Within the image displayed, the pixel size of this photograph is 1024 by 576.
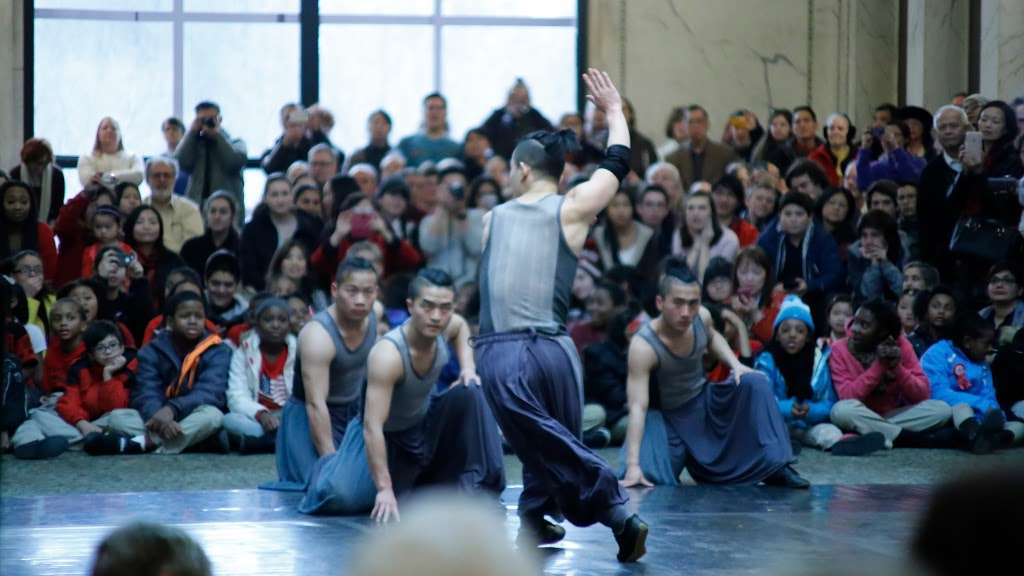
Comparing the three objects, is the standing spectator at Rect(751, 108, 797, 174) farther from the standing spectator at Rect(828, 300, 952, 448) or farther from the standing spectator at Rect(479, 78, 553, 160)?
the standing spectator at Rect(828, 300, 952, 448)

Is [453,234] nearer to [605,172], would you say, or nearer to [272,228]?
[272,228]

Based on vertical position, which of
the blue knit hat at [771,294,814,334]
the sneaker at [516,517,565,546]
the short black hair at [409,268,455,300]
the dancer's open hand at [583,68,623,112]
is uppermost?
the dancer's open hand at [583,68,623,112]


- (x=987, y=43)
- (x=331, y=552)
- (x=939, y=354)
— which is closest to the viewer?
(x=331, y=552)

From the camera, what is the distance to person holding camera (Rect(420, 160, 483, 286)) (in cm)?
951

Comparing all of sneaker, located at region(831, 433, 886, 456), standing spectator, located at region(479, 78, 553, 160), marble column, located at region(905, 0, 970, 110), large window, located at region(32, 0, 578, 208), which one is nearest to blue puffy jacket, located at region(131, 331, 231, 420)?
sneaker, located at region(831, 433, 886, 456)

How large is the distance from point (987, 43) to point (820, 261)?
2844 mm

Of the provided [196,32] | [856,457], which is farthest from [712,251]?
[196,32]

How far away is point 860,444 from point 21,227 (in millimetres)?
4728

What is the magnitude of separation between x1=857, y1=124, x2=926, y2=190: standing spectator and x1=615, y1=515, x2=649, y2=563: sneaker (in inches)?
214

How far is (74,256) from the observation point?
920 centimetres

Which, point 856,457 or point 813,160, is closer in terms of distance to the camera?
point 856,457

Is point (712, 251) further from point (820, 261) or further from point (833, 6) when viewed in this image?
point (833, 6)

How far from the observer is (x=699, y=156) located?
11.0 m

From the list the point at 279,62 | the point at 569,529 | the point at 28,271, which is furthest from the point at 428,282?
the point at 279,62
